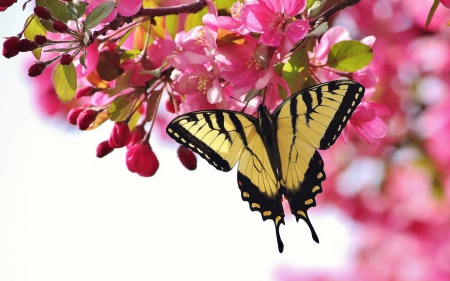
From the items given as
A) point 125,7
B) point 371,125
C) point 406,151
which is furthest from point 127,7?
point 406,151

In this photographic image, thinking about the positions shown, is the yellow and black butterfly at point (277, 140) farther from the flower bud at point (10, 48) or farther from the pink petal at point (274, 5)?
the flower bud at point (10, 48)

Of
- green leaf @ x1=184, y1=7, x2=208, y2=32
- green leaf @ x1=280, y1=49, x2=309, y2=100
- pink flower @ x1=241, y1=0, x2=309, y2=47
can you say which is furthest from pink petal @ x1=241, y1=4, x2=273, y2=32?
green leaf @ x1=184, y1=7, x2=208, y2=32

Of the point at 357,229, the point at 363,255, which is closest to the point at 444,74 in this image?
the point at 357,229

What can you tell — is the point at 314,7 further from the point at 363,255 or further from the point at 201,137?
the point at 363,255

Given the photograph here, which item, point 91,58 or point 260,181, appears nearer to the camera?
point 91,58

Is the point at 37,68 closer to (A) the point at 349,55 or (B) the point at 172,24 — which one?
(B) the point at 172,24

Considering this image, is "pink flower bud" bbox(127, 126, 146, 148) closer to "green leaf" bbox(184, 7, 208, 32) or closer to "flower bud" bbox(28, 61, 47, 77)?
"green leaf" bbox(184, 7, 208, 32)
